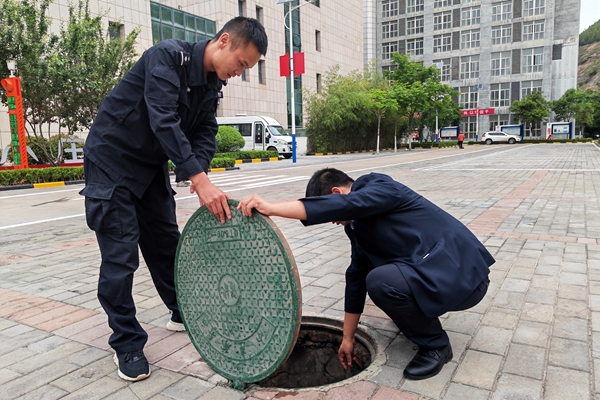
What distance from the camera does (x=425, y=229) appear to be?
2141 mm

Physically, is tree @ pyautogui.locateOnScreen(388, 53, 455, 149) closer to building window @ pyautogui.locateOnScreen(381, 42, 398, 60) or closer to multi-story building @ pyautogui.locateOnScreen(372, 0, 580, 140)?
multi-story building @ pyautogui.locateOnScreen(372, 0, 580, 140)

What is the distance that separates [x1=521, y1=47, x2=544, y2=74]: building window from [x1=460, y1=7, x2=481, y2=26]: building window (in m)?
7.07

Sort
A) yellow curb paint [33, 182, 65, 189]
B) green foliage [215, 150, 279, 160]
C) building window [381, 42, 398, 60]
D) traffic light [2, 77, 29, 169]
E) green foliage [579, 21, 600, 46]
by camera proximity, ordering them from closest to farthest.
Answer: yellow curb paint [33, 182, 65, 189], traffic light [2, 77, 29, 169], green foliage [215, 150, 279, 160], building window [381, 42, 398, 60], green foliage [579, 21, 600, 46]

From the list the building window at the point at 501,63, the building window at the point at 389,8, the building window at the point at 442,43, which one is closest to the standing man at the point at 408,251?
the building window at the point at 501,63

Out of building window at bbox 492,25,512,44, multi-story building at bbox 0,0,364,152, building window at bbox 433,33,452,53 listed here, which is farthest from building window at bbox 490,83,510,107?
multi-story building at bbox 0,0,364,152

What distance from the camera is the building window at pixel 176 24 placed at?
1086 inches

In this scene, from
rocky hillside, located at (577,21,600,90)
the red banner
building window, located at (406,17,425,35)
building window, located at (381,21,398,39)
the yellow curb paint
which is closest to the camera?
the yellow curb paint

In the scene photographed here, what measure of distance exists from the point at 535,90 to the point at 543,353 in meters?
60.1

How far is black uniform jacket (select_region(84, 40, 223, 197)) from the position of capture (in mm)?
2002

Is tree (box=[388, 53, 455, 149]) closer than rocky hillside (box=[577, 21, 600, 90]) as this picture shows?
Yes

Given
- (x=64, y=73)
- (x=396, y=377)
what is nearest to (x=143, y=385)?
(x=396, y=377)

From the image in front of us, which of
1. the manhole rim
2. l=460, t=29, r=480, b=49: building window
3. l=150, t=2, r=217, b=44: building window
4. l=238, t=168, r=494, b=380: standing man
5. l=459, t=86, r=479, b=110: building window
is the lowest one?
the manhole rim

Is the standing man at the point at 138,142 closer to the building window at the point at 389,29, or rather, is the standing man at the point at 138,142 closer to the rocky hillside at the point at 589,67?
the building window at the point at 389,29

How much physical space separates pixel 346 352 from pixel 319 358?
313 millimetres
